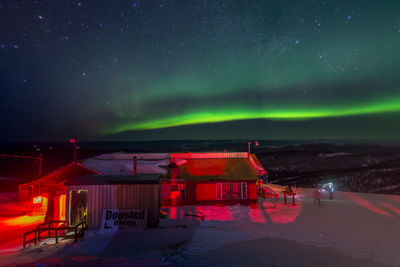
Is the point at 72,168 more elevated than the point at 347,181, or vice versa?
the point at 72,168

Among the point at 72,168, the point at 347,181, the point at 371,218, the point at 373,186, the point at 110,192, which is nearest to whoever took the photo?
the point at 110,192

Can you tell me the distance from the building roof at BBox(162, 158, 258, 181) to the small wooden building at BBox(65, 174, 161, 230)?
708cm

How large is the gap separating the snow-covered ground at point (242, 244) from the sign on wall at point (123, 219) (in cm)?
73

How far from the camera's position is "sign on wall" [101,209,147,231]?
14.0 metres

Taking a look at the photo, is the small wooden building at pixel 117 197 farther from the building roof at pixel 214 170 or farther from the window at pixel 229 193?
the window at pixel 229 193

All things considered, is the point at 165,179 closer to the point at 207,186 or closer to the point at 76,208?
the point at 207,186

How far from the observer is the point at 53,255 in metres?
10.7

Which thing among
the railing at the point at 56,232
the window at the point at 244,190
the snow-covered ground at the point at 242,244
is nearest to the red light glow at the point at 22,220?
the railing at the point at 56,232

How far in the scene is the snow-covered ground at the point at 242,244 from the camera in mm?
9766

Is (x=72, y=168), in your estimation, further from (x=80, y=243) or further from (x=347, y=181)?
(x=347, y=181)

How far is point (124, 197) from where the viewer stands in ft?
48.0

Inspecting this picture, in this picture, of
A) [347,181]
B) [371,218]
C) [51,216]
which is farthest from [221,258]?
[347,181]

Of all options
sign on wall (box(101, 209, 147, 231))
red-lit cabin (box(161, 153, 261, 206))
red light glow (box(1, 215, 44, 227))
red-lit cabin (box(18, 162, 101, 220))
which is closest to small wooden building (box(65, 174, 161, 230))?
sign on wall (box(101, 209, 147, 231))

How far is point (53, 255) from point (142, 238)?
3.83 metres
